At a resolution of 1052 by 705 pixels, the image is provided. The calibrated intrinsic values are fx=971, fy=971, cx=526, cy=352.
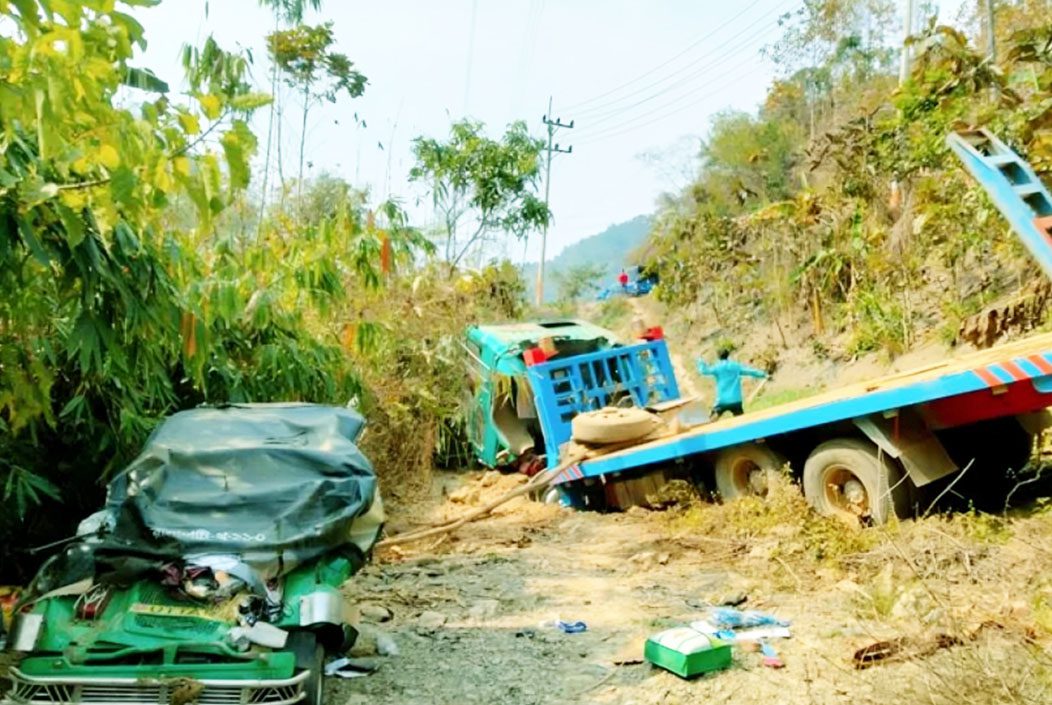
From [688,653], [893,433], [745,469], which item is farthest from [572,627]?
[745,469]

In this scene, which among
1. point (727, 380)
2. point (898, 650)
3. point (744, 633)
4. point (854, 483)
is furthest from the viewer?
point (727, 380)

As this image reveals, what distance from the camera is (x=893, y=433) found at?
6.47 meters

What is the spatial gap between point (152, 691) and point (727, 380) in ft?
23.6

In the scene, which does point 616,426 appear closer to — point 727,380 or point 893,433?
point 727,380

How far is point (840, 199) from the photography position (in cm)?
1625

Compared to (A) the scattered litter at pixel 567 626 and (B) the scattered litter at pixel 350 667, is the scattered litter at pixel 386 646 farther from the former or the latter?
(A) the scattered litter at pixel 567 626

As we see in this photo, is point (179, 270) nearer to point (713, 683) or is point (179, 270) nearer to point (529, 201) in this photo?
point (713, 683)

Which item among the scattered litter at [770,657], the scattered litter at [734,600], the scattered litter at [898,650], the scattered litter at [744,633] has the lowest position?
the scattered litter at [734,600]

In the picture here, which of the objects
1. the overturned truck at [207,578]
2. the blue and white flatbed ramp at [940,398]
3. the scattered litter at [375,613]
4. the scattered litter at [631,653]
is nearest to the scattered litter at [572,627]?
the scattered litter at [631,653]

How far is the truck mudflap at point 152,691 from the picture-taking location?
379 cm

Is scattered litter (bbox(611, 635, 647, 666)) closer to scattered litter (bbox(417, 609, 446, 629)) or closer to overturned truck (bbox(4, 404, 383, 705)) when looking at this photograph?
scattered litter (bbox(417, 609, 446, 629))

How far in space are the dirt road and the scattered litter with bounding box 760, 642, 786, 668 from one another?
57 millimetres

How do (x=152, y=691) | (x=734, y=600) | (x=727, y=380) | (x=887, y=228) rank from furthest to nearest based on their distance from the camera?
1. (x=887, y=228)
2. (x=727, y=380)
3. (x=734, y=600)
4. (x=152, y=691)

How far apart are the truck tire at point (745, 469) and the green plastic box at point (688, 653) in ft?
10.3
